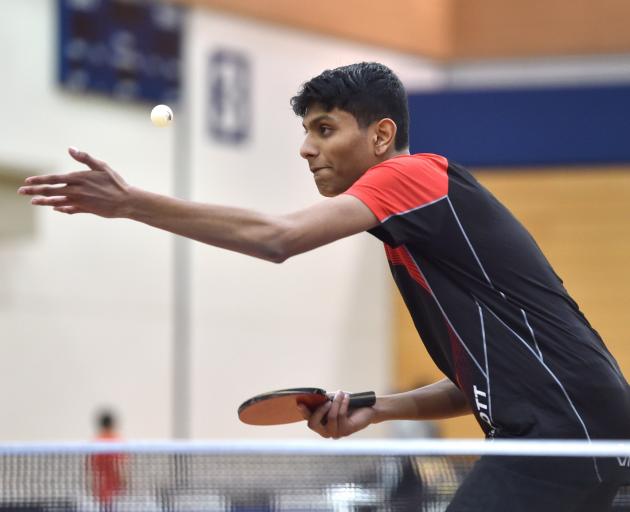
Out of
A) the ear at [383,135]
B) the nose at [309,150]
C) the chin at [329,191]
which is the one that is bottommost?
the chin at [329,191]

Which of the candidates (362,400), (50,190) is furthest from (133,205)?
(362,400)

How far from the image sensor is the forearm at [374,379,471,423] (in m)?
3.69

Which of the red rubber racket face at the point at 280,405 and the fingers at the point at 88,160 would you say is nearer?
the fingers at the point at 88,160

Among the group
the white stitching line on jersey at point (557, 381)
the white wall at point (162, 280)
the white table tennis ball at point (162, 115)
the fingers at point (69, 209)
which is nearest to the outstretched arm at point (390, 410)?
the white stitching line on jersey at point (557, 381)

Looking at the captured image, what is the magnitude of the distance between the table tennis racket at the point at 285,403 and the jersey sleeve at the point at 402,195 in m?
0.58

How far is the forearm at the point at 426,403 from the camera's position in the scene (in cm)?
369

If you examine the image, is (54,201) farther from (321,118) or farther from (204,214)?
(321,118)

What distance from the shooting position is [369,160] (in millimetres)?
3391

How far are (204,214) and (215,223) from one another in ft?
0.10

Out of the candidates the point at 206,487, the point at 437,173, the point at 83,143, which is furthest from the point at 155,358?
the point at 437,173

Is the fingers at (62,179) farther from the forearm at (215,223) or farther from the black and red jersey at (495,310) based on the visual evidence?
the black and red jersey at (495,310)

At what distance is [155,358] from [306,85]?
10366 mm

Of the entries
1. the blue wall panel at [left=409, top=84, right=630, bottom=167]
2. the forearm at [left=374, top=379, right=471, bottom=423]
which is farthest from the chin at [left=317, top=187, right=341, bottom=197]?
the blue wall panel at [left=409, top=84, right=630, bottom=167]

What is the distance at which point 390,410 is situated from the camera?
367 cm
